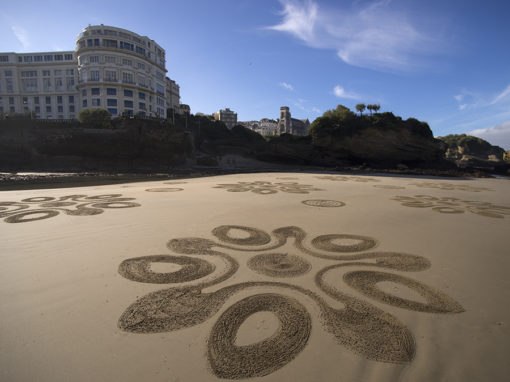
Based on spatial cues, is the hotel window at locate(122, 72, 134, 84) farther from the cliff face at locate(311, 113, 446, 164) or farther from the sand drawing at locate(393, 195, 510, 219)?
the sand drawing at locate(393, 195, 510, 219)

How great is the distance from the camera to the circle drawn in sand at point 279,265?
3740mm

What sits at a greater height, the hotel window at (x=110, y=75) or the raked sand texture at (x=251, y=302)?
the hotel window at (x=110, y=75)

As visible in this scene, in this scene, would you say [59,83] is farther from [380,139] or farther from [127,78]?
[380,139]

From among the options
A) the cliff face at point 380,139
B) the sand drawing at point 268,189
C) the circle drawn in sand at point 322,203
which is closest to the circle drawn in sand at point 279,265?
the circle drawn in sand at point 322,203

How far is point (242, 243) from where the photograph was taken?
193 inches

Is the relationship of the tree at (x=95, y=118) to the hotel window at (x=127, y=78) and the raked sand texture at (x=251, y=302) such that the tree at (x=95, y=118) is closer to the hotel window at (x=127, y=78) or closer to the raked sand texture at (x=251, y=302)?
the hotel window at (x=127, y=78)

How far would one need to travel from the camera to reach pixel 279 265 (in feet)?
13.1

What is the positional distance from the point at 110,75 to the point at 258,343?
6427 cm

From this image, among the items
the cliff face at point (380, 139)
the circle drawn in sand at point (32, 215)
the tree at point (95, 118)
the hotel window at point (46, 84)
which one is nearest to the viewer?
the circle drawn in sand at point (32, 215)

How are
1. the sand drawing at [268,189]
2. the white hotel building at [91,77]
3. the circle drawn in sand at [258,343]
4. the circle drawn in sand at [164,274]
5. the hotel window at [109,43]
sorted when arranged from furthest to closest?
the white hotel building at [91,77], the hotel window at [109,43], the sand drawing at [268,189], the circle drawn in sand at [164,274], the circle drawn in sand at [258,343]

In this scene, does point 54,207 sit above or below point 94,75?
below

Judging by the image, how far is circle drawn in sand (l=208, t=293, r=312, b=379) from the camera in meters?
2.08

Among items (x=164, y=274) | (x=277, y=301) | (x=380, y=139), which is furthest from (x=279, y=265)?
(x=380, y=139)

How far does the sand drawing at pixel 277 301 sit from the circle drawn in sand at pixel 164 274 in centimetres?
1
